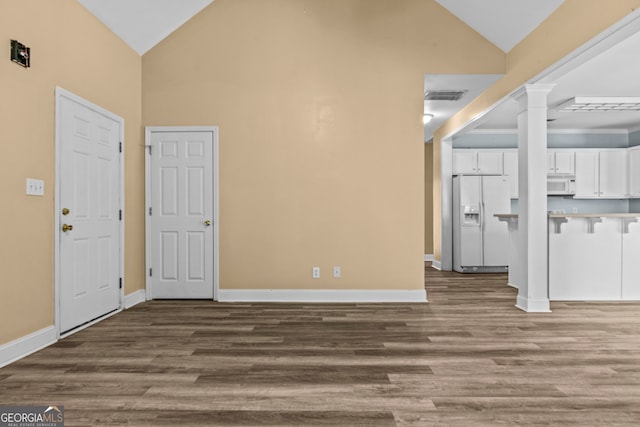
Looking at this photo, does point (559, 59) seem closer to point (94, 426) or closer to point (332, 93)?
point (332, 93)

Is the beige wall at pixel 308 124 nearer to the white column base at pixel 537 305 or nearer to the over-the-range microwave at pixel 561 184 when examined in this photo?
the white column base at pixel 537 305

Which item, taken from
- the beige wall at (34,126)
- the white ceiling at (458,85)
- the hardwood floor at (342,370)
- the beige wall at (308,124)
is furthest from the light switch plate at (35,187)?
the white ceiling at (458,85)

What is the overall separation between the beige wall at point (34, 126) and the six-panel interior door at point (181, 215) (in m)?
1.09

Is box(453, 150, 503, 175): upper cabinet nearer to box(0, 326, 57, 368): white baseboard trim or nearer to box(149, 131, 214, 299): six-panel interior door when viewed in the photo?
box(149, 131, 214, 299): six-panel interior door

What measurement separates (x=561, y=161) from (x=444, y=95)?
3.79 meters

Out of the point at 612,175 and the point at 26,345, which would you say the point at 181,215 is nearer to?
the point at 26,345

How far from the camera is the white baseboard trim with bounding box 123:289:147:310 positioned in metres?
4.58

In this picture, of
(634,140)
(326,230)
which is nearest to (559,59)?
(326,230)

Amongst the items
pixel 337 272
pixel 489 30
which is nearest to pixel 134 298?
pixel 337 272

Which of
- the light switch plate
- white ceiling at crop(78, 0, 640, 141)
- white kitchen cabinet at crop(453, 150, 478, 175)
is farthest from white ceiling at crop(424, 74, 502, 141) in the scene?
the light switch plate

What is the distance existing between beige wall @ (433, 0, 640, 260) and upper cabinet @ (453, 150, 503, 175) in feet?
6.94

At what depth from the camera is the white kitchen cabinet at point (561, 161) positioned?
784 cm

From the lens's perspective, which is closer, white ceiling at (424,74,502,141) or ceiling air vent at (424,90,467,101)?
white ceiling at (424,74,502,141)

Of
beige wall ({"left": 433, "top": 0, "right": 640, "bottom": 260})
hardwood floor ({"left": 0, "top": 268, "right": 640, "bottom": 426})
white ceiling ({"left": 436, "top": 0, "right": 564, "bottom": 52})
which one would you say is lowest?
hardwood floor ({"left": 0, "top": 268, "right": 640, "bottom": 426})
